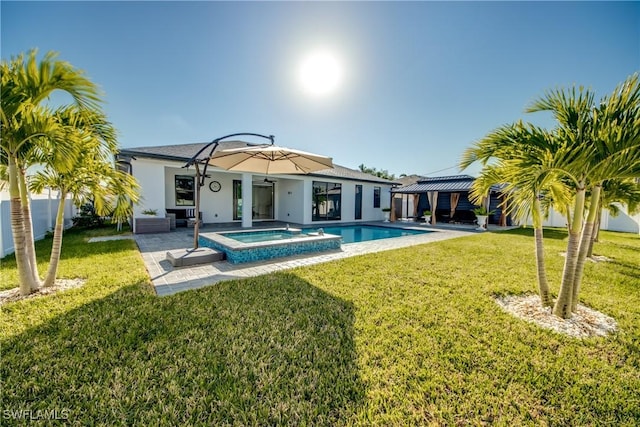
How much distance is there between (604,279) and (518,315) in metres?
4.20

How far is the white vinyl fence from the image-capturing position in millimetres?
7539

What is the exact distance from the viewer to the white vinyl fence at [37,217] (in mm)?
7539

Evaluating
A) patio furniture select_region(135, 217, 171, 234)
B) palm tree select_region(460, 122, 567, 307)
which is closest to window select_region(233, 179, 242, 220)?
patio furniture select_region(135, 217, 171, 234)

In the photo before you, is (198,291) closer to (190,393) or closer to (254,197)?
(190,393)

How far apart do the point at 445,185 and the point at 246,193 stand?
16019 mm

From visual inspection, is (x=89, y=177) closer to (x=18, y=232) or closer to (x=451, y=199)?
(x=18, y=232)

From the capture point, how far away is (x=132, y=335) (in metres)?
3.28

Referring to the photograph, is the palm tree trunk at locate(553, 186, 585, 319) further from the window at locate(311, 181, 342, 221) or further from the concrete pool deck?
the window at locate(311, 181, 342, 221)

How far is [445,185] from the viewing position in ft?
67.8

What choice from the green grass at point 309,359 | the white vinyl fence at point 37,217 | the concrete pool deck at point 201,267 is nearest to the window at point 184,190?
the white vinyl fence at point 37,217

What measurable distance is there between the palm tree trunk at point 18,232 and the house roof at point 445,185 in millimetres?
21475

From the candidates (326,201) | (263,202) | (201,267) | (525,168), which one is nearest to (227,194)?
(263,202)

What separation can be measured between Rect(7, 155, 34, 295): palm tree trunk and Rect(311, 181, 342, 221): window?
596 inches

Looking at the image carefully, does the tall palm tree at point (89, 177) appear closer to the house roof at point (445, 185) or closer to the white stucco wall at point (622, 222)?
the house roof at point (445, 185)
